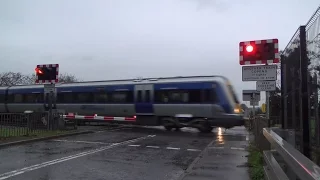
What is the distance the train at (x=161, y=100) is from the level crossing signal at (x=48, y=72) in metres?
5.71

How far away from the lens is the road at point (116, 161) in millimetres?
8312

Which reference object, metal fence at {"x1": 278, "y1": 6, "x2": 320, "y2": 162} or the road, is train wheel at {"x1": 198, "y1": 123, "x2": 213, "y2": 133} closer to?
the road

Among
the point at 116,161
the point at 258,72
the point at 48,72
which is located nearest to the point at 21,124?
the point at 48,72

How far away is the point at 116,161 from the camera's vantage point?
10.2m

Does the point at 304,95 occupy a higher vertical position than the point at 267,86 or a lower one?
lower

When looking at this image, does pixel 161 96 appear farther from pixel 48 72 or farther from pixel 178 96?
pixel 48 72

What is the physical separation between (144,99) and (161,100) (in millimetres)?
1249

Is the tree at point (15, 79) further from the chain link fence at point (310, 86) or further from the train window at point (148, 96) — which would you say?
the chain link fence at point (310, 86)

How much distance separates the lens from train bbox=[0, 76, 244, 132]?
20344mm

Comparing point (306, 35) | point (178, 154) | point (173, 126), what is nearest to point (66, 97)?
point (173, 126)

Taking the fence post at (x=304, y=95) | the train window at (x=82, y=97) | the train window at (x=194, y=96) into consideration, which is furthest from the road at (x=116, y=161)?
the train window at (x=82, y=97)

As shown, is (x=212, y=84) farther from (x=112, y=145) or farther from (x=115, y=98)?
(x=112, y=145)

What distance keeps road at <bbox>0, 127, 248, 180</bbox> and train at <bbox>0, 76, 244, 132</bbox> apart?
20.5ft

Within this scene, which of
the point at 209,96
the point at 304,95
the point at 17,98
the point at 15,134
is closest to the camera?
the point at 304,95
